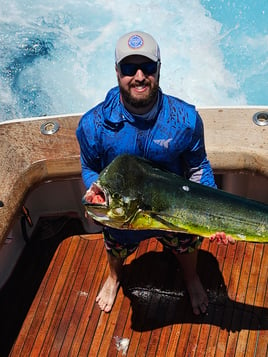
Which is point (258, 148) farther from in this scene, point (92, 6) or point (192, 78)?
point (92, 6)

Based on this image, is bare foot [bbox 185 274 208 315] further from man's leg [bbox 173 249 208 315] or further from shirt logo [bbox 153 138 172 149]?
shirt logo [bbox 153 138 172 149]

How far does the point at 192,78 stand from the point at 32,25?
10.8 ft

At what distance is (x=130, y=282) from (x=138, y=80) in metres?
1.78

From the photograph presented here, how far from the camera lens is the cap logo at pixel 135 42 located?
78.3 inches

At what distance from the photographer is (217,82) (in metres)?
7.22

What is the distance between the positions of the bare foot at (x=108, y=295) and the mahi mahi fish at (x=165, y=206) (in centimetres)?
128

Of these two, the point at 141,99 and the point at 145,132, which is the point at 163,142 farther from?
the point at 141,99

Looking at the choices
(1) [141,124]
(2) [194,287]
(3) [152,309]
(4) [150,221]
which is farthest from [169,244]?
(1) [141,124]

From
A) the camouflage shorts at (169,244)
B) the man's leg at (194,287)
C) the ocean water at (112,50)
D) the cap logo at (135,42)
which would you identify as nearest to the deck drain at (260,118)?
the camouflage shorts at (169,244)

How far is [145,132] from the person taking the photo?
2.19m

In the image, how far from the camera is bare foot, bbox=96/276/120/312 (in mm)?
3225

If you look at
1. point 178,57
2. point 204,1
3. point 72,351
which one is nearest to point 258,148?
point 72,351

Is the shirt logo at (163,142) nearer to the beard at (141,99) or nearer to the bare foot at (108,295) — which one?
the beard at (141,99)

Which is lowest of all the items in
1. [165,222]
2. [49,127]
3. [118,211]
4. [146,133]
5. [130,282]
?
[130,282]
